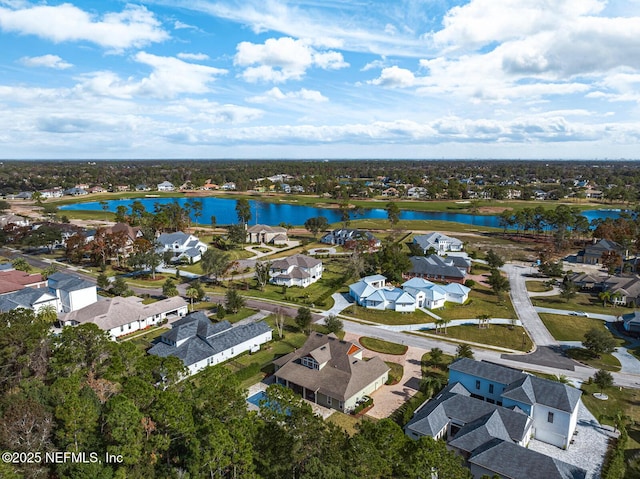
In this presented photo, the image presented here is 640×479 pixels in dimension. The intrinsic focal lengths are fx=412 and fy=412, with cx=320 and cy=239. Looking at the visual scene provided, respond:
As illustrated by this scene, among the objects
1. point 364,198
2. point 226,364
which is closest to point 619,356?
point 226,364

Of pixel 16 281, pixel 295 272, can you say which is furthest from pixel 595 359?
pixel 16 281

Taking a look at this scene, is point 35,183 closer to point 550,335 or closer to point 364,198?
point 364,198

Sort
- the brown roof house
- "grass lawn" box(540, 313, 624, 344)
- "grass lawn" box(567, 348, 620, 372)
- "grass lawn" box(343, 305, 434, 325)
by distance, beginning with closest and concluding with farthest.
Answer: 1. the brown roof house
2. "grass lawn" box(567, 348, 620, 372)
3. "grass lawn" box(540, 313, 624, 344)
4. "grass lawn" box(343, 305, 434, 325)

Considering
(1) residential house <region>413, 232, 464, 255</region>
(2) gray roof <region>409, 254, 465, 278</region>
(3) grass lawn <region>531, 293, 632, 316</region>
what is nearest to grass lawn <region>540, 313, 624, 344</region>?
(3) grass lawn <region>531, 293, 632, 316</region>

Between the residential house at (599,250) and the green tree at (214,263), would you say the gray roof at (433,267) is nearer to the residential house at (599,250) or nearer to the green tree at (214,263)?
the residential house at (599,250)

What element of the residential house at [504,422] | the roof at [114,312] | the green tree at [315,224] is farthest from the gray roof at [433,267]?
the roof at [114,312]

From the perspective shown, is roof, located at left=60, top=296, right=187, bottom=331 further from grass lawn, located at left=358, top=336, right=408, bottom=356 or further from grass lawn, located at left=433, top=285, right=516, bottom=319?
grass lawn, located at left=433, top=285, right=516, bottom=319
